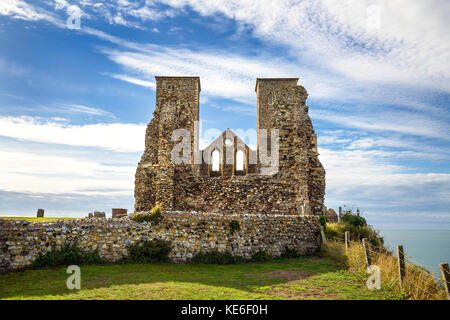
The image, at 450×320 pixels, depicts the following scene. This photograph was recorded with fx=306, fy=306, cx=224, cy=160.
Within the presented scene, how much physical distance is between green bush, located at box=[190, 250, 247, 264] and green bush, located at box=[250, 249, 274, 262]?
569 millimetres

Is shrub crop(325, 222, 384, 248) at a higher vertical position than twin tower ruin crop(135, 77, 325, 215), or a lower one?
lower

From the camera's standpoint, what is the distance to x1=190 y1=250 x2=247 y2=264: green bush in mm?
12172

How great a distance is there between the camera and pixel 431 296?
296 inches

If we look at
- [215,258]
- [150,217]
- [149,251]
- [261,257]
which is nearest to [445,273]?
[261,257]

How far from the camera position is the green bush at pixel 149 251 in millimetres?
11817

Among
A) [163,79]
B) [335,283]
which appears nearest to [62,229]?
[335,283]

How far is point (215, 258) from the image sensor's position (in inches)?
483

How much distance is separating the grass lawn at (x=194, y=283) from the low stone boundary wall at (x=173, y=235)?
2.74 feet

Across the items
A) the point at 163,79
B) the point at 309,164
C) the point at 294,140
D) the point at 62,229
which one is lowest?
the point at 62,229

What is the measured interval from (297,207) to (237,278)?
28.3ft
